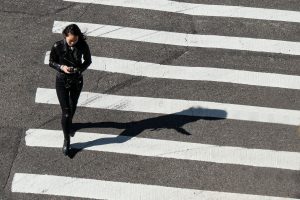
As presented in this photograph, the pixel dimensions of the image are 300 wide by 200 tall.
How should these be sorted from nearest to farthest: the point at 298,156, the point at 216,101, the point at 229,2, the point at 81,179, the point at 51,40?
the point at 81,179 < the point at 298,156 < the point at 216,101 < the point at 51,40 < the point at 229,2

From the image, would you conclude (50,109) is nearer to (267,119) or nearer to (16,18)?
(16,18)

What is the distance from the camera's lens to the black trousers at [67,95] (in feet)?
24.8

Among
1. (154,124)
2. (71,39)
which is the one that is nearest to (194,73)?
(154,124)

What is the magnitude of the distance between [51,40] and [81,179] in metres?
3.26

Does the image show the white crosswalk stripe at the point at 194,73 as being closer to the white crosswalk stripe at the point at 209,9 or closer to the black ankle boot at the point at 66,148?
the white crosswalk stripe at the point at 209,9

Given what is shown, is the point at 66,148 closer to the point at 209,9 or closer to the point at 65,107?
the point at 65,107

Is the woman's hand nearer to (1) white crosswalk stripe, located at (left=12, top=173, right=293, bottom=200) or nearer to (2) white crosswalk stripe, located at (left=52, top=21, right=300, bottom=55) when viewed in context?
(1) white crosswalk stripe, located at (left=12, top=173, right=293, bottom=200)

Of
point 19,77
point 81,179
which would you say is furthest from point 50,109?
point 81,179

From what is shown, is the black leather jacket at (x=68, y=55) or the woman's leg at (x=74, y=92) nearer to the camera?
the black leather jacket at (x=68, y=55)

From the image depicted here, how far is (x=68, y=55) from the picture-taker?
24.0ft

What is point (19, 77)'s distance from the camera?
955 centimetres

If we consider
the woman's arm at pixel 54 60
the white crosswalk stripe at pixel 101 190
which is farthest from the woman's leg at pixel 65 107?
the white crosswalk stripe at pixel 101 190

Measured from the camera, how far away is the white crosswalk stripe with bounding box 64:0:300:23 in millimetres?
10875

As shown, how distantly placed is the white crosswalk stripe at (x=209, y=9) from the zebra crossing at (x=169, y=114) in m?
0.02
